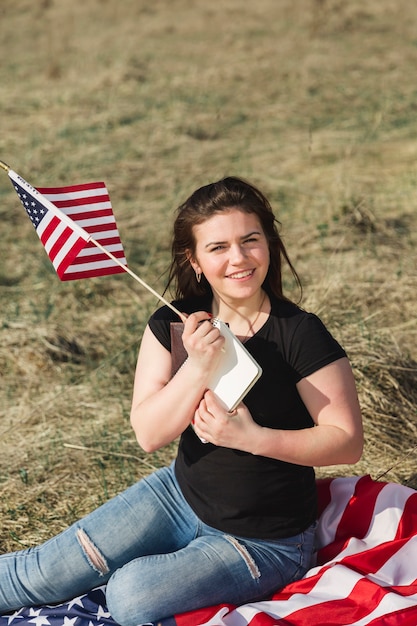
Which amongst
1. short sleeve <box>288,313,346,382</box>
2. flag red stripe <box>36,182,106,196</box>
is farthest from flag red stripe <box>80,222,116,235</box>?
short sleeve <box>288,313,346,382</box>

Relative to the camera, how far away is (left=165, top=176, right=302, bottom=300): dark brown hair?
2.47 m

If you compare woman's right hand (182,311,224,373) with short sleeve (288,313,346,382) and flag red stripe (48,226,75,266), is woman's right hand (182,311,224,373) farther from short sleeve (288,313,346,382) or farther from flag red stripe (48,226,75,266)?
flag red stripe (48,226,75,266)

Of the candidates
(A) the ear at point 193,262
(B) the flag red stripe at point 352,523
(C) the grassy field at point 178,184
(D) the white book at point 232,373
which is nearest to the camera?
(D) the white book at point 232,373

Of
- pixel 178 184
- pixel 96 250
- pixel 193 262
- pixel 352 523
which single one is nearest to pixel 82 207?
pixel 96 250

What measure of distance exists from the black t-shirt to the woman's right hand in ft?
0.72

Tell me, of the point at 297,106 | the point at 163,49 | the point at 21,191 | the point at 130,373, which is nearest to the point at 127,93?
the point at 297,106

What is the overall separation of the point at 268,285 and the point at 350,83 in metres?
7.28

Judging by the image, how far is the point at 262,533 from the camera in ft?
8.12

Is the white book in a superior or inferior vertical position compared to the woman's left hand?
superior

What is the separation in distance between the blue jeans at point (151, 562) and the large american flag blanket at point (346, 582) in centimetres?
4

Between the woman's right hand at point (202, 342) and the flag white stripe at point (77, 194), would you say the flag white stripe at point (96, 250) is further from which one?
the woman's right hand at point (202, 342)

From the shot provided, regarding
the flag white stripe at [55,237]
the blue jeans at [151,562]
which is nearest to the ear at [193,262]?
the flag white stripe at [55,237]

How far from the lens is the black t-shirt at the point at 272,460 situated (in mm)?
2434

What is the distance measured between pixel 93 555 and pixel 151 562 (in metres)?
0.25
